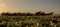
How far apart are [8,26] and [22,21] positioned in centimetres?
18

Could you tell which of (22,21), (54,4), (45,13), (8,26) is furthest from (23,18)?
(54,4)

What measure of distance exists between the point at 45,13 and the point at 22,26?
394mm

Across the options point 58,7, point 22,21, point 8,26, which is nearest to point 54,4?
point 58,7

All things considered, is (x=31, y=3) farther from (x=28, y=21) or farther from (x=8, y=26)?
(x=8, y=26)

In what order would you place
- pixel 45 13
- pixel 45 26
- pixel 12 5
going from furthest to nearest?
pixel 12 5, pixel 45 13, pixel 45 26

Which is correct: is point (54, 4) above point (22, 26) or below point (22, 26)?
above

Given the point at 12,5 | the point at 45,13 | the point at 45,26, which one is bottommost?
the point at 45,26

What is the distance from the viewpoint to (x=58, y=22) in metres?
1.44

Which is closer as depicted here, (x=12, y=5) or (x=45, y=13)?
(x=45, y=13)

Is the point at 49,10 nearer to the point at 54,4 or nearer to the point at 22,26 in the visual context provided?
the point at 54,4

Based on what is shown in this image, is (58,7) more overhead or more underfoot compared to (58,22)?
more overhead

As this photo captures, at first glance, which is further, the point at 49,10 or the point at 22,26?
the point at 49,10

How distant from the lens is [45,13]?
5.39ft

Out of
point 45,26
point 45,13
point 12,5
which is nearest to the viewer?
point 45,26
